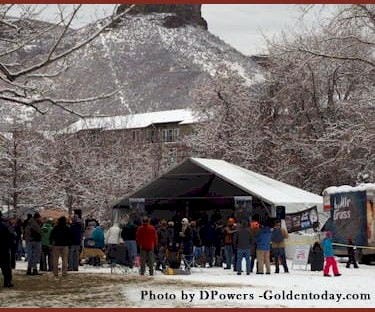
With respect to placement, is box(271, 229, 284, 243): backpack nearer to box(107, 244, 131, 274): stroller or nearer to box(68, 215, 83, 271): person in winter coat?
box(107, 244, 131, 274): stroller

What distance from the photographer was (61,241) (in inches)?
818

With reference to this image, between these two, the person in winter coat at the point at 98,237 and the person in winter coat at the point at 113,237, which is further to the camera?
the person in winter coat at the point at 98,237

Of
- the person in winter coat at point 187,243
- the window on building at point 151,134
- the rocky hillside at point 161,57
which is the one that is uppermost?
the rocky hillside at point 161,57

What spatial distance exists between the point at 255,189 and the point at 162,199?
5.43 meters

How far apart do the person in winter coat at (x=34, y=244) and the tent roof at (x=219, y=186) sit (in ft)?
27.7

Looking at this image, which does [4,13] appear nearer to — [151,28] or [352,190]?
[352,190]

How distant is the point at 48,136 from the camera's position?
53906 millimetres

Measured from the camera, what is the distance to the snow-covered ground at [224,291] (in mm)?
14789

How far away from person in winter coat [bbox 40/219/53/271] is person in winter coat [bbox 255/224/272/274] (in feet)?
19.1

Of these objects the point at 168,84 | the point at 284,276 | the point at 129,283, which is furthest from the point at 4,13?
the point at 168,84

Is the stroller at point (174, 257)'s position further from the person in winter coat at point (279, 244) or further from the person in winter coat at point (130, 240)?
the person in winter coat at point (279, 244)

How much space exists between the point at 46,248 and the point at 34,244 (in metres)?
1.84

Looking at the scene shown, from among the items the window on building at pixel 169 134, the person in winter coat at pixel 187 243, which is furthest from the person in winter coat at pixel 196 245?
the window on building at pixel 169 134

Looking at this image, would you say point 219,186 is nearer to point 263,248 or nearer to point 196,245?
point 196,245
